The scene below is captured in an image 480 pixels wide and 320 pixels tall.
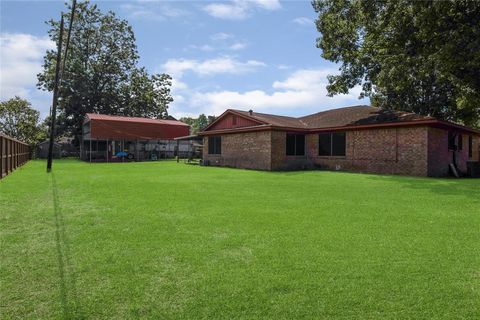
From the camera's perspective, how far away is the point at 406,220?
21.6ft

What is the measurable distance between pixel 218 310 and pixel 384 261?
2.31 m

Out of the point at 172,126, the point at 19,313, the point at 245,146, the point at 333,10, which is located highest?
the point at 333,10

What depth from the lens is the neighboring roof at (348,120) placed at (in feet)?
57.3

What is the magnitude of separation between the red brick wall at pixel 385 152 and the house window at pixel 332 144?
12.1 inches

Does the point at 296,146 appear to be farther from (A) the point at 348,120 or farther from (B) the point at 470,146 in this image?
(B) the point at 470,146

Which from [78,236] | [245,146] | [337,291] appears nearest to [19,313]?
[78,236]

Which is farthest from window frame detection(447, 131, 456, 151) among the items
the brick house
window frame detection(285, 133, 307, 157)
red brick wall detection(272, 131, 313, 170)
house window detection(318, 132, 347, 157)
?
window frame detection(285, 133, 307, 157)

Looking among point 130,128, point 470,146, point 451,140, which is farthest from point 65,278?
point 130,128

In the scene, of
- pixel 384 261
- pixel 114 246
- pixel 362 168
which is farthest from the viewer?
pixel 362 168

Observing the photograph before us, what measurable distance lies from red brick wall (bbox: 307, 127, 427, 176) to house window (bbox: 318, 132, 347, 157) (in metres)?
0.31

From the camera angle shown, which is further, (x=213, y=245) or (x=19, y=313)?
(x=213, y=245)

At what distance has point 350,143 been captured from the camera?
19.8m

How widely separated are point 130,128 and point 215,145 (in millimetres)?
14001

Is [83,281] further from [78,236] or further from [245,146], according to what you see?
[245,146]
